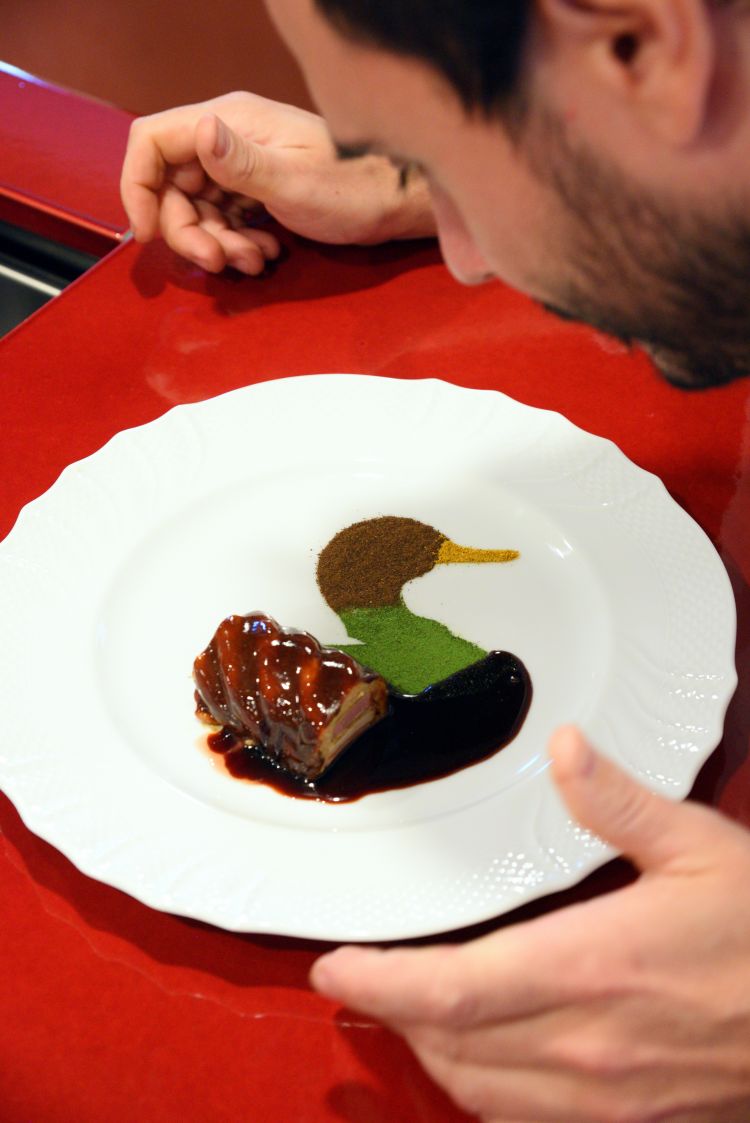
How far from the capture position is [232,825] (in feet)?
3.64

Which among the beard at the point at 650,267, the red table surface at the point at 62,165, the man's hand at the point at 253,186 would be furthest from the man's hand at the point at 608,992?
the red table surface at the point at 62,165

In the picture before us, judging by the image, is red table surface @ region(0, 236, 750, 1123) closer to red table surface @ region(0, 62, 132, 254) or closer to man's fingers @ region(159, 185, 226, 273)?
man's fingers @ region(159, 185, 226, 273)

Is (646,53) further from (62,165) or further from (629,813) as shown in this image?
(62,165)

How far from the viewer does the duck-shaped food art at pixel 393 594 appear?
51.8 inches

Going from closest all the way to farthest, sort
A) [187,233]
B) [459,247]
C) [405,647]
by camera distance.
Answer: [459,247] < [405,647] < [187,233]

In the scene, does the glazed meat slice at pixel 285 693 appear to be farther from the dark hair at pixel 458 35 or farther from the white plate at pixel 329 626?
the dark hair at pixel 458 35

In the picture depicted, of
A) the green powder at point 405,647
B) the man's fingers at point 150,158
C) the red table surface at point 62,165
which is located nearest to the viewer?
the green powder at point 405,647

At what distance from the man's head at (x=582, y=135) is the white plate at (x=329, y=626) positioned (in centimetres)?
34

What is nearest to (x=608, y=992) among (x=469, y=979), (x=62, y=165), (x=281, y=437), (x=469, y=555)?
(x=469, y=979)

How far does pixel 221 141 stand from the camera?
1.75 m

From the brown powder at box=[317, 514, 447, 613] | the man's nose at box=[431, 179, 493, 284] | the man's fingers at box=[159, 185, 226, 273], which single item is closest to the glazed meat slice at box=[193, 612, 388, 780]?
the brown powder at box=[317, 514, 447, 613]

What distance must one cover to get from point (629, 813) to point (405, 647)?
509mm

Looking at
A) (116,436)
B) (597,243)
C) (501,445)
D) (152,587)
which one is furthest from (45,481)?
(597,243)

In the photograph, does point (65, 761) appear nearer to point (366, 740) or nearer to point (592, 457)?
point (366, 740)
